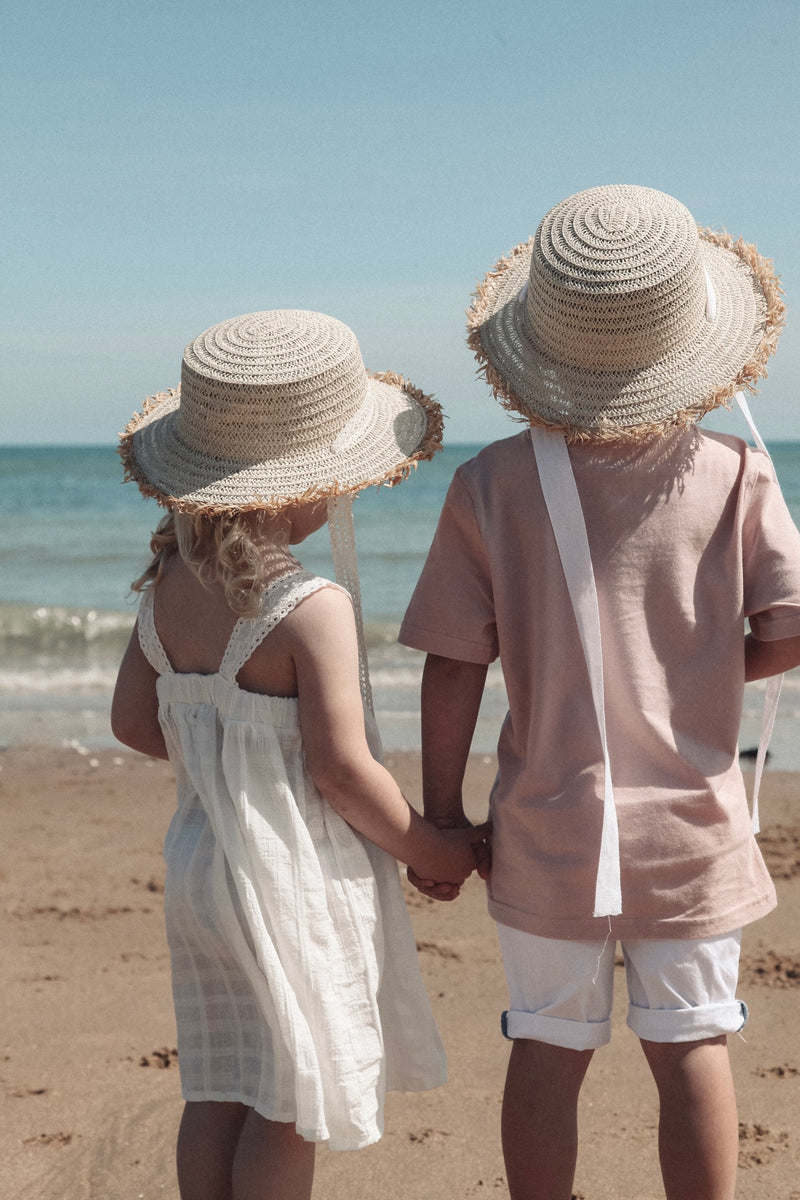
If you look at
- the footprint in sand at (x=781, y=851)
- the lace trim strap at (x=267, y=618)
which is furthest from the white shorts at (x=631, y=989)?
the footprint in sand at (x=781, y=851)

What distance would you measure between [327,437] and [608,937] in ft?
3.09

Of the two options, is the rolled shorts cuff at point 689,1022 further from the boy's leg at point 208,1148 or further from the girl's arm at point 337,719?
the boy's leg at point 208,1148

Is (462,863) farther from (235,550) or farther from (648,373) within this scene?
(648,373)

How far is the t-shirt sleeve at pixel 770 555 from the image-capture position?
1821 mm

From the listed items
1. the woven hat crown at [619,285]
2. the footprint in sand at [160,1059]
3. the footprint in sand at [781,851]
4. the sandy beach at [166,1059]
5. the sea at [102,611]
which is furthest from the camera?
the sea at [102,611]

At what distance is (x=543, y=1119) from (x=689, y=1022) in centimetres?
29

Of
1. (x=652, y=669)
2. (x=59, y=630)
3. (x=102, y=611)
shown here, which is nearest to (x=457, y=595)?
(x=652, y=669)

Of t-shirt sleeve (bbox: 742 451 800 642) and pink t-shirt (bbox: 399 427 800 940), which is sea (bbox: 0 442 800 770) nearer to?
pink t-shirt (bbox: 399 427 800 940)

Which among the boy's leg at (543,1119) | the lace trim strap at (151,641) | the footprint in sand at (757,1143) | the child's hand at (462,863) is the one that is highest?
the lace trim strap at (151,641)

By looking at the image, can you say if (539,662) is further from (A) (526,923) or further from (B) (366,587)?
(B) (366,587)

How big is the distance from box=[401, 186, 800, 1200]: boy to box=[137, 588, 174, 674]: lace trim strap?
0.59 m

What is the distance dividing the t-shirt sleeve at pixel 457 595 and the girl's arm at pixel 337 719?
0.45 ft

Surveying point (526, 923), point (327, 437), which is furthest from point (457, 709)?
point (327, 437)

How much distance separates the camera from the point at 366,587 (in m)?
13.3
